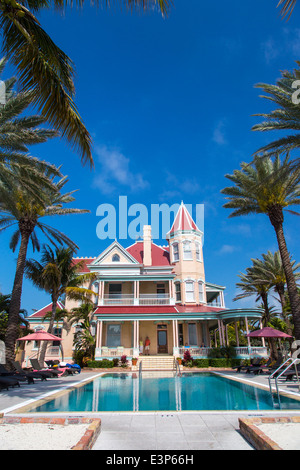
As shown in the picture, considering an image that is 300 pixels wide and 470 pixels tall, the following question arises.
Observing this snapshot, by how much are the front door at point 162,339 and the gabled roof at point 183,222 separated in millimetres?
10550

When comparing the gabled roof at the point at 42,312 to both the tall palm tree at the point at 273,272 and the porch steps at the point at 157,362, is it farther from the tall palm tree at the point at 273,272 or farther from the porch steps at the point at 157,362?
the tall palm tree at the point at 273,272

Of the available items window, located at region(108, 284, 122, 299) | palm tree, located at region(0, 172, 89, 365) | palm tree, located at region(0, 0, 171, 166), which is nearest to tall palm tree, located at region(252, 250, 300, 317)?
window, located at region(108, 284, 122, 299)

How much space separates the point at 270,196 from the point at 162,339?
698 inches

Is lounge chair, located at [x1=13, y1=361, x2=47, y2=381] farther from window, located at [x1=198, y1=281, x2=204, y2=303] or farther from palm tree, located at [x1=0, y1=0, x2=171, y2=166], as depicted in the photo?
window, located at [x1=198, y1=281, x2=204, y2=303]

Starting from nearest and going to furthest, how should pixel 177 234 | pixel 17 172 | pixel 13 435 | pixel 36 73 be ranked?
1. pixel 13 435
2. pixel 36 73
3. pixel 17 172
4. pixel 177 234

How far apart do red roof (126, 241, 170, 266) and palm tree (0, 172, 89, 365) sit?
1298 cm

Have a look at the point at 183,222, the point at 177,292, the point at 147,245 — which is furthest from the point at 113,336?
the point at 183,222

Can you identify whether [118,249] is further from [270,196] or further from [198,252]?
[270,196]

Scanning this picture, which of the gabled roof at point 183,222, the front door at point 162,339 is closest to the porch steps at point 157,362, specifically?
the front door at point 162,339

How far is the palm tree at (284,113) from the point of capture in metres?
15.1
